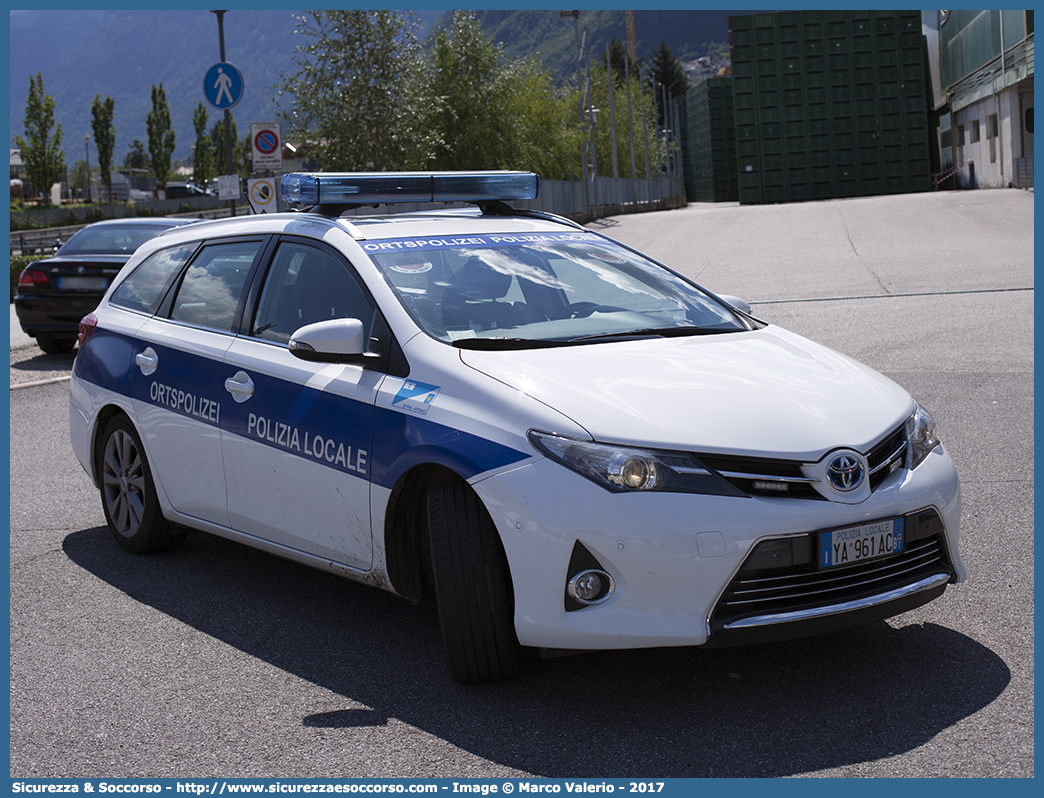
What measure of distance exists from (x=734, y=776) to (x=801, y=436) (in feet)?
3.31

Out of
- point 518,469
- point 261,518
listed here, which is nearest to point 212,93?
point 261,518

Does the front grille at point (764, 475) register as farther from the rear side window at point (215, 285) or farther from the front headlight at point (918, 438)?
the rear side window at point (215, 285)

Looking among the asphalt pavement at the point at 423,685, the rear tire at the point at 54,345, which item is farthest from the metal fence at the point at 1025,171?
the asphalt pavement at the point at 423,685

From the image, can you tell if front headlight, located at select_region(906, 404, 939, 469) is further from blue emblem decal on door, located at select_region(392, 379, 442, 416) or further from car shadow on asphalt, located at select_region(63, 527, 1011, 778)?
blue emblem decal on door, located at select_region(392, 379, 442, 416)

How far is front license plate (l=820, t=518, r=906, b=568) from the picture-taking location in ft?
11.1

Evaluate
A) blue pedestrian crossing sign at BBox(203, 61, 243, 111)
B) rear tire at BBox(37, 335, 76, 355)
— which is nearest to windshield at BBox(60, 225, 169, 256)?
rear tire at BBox(37, 335, 76, 355)

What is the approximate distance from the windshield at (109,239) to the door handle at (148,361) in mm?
8544

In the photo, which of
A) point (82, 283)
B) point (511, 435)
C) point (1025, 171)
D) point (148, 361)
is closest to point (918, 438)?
point (511, 435)

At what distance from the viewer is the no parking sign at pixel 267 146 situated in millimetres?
16234

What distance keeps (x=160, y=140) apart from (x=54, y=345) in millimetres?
93395

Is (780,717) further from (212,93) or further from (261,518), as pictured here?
(212,93)

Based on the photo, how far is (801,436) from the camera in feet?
11.3

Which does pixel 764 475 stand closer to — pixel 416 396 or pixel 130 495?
pixel 416 396

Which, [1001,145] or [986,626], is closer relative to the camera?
[986,626]
